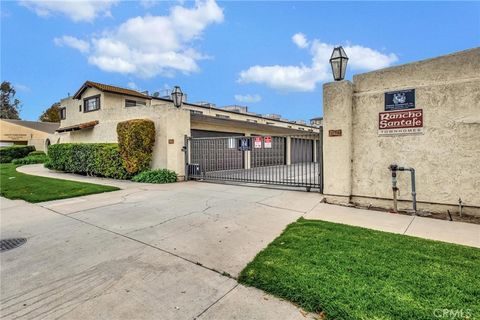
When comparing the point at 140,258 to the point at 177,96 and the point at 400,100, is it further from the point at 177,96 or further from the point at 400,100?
the point at 177,96

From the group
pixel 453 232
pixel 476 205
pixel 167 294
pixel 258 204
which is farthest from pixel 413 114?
pixel 167 294

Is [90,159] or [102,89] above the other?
[102,89]

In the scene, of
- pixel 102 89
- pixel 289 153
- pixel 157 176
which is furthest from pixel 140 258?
pixel 102 89

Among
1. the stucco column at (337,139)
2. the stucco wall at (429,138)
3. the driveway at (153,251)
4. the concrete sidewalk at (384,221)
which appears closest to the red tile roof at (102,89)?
the driveway at (153,251)

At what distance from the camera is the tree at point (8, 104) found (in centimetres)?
5147

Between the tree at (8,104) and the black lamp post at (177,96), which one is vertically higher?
the tree at (8,104)

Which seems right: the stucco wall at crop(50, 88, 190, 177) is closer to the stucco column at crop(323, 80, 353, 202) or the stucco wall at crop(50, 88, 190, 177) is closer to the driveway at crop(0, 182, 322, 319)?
the driveway at crop(0, 182, 322, 319)

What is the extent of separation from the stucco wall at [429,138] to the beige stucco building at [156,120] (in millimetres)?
7313

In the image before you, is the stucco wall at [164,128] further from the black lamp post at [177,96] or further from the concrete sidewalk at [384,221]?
the concrete sidewalk at [384,221]

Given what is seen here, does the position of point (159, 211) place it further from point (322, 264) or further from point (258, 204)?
point (322, 264)

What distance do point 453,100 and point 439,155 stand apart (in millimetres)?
1133

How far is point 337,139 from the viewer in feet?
21.3

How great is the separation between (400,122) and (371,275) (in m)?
4.26

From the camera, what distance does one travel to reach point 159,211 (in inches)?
236
